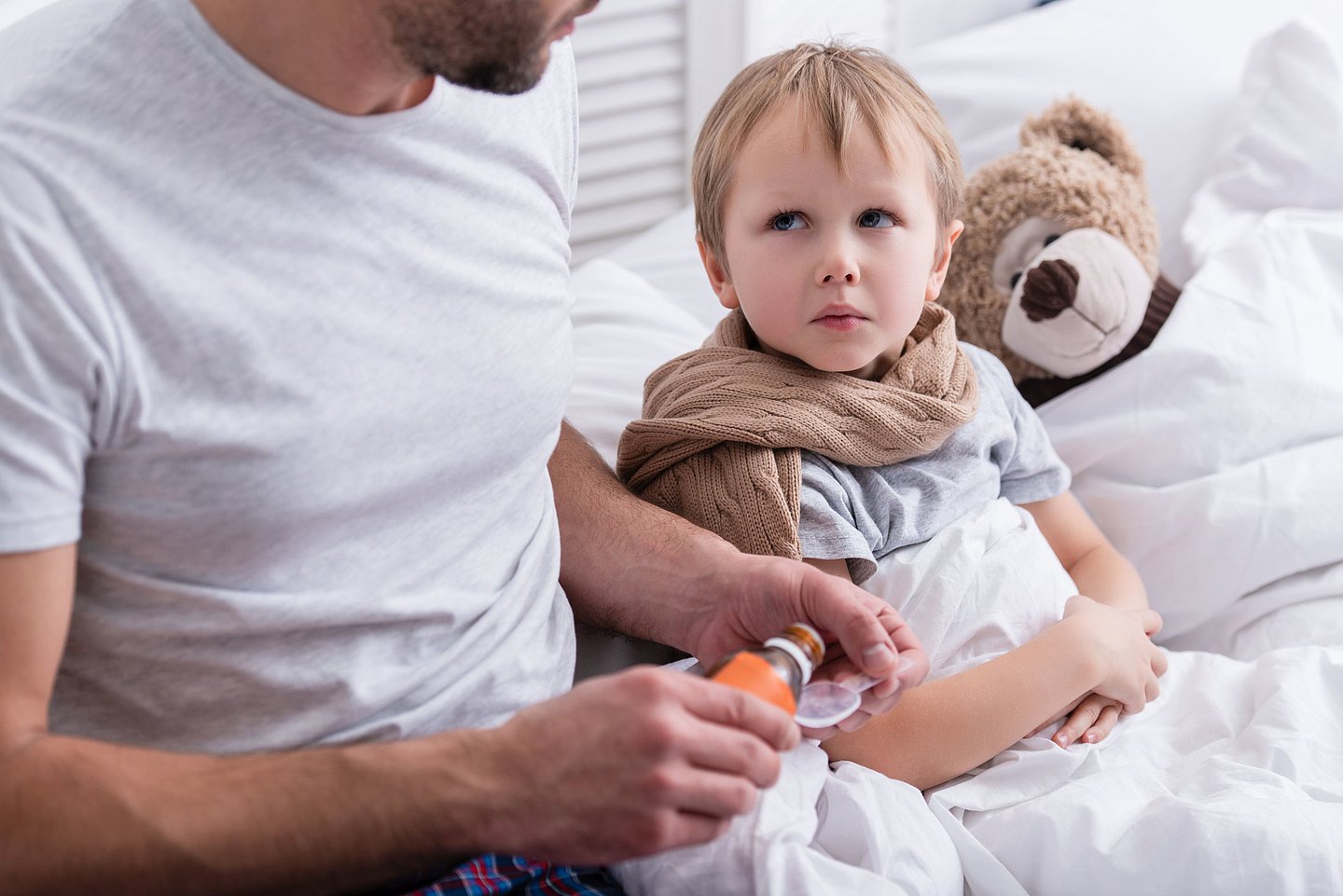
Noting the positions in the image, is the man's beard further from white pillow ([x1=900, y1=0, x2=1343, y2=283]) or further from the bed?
white pillow ([x1=900, y1=0, x2=1343, y2=283])

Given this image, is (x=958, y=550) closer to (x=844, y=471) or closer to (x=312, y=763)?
(x=844, y=471)

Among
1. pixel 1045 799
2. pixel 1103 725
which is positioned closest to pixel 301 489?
pixel 1045 799

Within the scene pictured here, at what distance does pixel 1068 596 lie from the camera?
122 cm

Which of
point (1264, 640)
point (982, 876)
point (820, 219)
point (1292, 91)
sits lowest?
point (1264, 640)

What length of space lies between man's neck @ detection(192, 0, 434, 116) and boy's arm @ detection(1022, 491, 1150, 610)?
2.71 feet

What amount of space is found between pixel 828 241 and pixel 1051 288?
410mm

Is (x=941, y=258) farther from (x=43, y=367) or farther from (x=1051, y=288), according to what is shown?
(x=43, y=367)

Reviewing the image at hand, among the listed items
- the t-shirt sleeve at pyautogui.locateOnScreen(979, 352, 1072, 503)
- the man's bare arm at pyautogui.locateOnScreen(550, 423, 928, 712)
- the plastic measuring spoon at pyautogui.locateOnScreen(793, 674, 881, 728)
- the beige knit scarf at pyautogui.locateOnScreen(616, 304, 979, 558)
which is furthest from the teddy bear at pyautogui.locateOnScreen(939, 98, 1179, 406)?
the plastic measuring spoon at pyautogui.locateOnScreen(793, 674, 881, 728)

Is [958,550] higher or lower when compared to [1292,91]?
lower

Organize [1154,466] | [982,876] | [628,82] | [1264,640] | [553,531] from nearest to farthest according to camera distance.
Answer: [982,876], [553,531], [1264,640], [1154,466], [628,82]

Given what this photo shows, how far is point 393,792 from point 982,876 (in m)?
0.48

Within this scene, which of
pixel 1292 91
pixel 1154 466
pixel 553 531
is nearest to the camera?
pixel 553 531

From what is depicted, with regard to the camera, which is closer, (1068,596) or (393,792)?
(393,792)

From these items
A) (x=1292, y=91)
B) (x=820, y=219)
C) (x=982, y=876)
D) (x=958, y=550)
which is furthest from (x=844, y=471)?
(x=1292, y=91)
